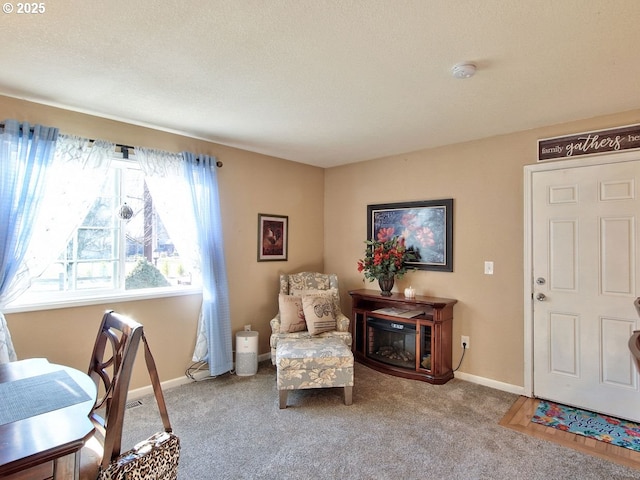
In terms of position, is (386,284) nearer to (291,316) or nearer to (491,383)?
(291,316)

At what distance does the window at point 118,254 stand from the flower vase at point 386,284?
1.95m

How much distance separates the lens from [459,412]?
280 centimetres

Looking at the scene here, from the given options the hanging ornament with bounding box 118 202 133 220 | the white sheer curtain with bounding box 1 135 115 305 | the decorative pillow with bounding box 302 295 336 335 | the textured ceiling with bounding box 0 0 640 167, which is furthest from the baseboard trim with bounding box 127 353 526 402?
the textured ceiling with bounding box 0 0 640 167

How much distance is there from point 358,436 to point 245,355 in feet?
5.00

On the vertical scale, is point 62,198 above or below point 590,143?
below

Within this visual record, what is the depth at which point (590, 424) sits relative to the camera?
2.63 m

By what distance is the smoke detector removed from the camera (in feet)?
6.57

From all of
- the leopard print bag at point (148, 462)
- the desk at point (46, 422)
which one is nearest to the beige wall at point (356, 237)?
the desk at point (46, 422)

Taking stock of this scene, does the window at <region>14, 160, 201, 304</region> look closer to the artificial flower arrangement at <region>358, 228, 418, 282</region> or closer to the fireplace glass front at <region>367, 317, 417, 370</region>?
the artificial flower arrangement at <region>358, 228, 418, 282</region>

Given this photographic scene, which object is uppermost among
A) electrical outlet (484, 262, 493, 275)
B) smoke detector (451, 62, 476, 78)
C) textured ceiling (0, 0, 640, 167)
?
textured ceiling (0, 0, 640, 167)

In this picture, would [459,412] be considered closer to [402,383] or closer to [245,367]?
[402,383]

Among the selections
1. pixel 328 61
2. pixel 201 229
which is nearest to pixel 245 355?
pixel 201 229

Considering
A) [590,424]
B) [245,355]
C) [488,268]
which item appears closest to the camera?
[590,424]

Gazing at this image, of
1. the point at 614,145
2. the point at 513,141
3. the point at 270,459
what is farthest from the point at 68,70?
the point at 614,145
